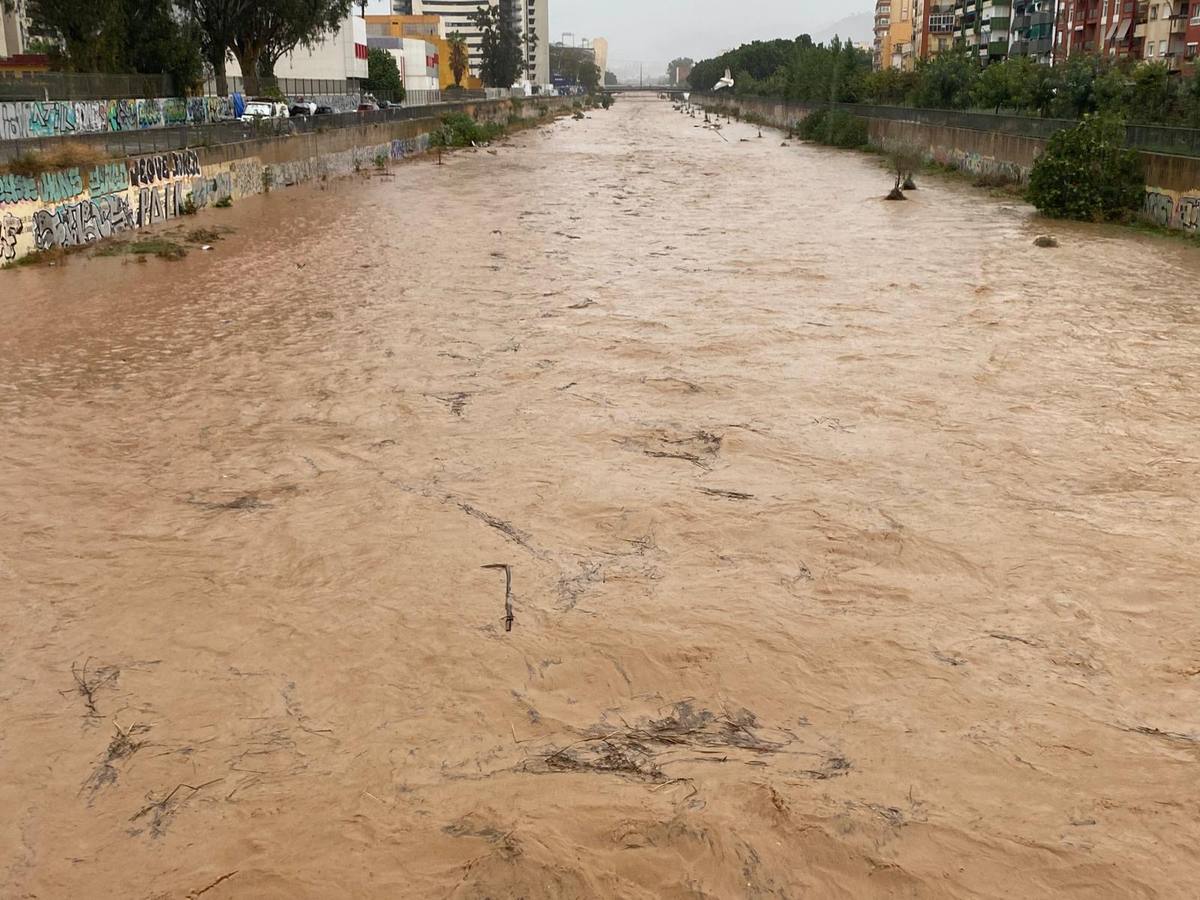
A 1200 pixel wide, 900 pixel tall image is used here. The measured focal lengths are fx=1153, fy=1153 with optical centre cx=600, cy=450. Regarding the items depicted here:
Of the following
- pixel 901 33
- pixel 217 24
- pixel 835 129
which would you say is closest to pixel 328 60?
pixel 217 24

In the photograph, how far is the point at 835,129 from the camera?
57.4 m

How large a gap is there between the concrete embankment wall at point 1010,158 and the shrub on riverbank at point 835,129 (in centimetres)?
78

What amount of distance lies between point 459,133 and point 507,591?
172 ft

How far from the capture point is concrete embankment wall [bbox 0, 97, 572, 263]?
736 inches

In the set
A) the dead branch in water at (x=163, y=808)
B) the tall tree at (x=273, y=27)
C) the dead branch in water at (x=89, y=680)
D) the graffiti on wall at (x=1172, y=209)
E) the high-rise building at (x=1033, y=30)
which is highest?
the high-rise building at (x=1033, y=30)

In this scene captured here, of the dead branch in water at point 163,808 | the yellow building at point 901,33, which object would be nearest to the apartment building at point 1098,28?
the yellow building at point 901,33

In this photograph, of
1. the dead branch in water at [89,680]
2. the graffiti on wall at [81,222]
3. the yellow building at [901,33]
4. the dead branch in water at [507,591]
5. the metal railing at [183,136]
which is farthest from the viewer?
the yellow building at [901,33]

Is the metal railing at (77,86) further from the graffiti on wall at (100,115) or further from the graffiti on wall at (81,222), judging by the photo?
the graffiti on wall at (81,222)

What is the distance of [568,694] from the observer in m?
5.82

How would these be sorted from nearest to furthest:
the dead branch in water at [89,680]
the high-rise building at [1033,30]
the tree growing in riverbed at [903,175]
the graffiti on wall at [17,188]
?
the dead branch in water at [89,680] → the graffiti on wall at [17,188] → the tree growing in riverbed at [903,175] → the high-rise building at [1033,30]

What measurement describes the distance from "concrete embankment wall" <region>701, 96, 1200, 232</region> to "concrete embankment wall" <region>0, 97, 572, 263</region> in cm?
2048

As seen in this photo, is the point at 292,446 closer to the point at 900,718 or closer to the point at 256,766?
the point at 256,766

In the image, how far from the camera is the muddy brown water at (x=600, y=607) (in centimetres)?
471

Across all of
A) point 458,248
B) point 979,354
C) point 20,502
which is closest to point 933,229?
point 458,248
